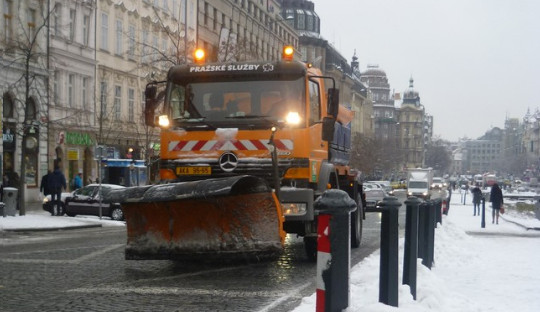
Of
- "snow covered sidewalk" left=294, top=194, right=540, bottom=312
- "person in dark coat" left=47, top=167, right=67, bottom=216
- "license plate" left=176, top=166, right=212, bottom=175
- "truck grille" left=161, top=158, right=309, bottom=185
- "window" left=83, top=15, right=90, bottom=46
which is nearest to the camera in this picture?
"snow covered sidewalk" left=294, top=194, right=540, bottom=312

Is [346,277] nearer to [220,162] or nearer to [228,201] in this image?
[228,201]

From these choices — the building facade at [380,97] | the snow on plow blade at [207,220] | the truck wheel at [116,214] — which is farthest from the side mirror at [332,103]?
the building facade at [380,97]

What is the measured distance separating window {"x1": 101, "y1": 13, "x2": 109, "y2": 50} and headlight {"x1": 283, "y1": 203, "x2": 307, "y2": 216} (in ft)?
121

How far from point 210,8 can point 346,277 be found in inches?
2291

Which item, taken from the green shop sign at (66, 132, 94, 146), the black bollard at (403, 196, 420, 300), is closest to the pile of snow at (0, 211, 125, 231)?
the black bollard at (403, 196, 420, 300)

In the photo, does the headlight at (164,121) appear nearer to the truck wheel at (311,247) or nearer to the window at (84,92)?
the truck wheel at (311,247)

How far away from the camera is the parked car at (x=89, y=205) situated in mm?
28297

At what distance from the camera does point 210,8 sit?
6234cm

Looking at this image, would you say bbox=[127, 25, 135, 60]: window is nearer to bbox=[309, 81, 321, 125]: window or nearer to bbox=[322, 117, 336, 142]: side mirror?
bbox=[309, 81, 321, 125]: window

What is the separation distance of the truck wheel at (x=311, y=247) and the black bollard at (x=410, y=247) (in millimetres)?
2892

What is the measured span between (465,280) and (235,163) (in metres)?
3.49

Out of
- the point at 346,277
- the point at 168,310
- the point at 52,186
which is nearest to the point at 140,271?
the point at 168,310

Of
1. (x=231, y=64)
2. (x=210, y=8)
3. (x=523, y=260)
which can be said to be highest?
(x=210, y=8)

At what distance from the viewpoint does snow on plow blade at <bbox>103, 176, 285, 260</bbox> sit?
9.80m
